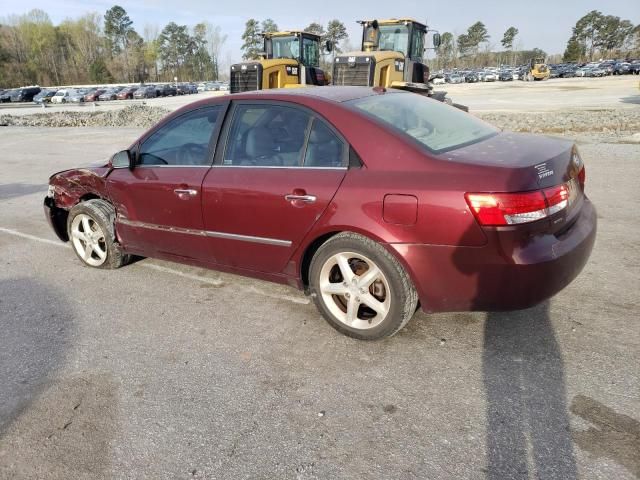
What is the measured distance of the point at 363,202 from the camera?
9.72 ft

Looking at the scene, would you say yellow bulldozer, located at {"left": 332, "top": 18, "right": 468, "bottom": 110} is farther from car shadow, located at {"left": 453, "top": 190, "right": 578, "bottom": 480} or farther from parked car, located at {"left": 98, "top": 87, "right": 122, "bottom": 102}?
parked car, located at {"left": 98, "top": 87, "right": 122, "bottom": 102}

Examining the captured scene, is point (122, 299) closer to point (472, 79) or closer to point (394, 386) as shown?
point (394, 386)

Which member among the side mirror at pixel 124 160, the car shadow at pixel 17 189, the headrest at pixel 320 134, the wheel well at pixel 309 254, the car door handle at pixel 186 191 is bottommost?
the car shadow at pixel 17 189

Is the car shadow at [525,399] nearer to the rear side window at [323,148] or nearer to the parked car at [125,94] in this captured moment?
the rear side window at [323,148]

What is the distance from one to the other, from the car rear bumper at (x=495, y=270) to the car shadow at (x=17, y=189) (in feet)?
27.0

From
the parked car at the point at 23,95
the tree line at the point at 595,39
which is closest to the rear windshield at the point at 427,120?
the parked car at the point at 23,95

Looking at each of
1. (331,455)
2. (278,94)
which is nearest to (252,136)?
(278,94)

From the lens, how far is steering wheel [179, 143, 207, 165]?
382 centimetres

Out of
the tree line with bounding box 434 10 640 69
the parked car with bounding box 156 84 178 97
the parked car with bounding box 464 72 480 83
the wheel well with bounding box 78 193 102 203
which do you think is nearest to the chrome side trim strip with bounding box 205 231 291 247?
the wheel well with bounding box 78 193 102 203

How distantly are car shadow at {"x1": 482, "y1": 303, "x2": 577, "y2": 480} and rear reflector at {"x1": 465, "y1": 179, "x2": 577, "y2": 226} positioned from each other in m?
0.88

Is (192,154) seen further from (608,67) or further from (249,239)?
(608,67)

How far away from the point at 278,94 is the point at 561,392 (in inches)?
104

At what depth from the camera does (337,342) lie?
10.7 ft

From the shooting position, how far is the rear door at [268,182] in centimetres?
320
